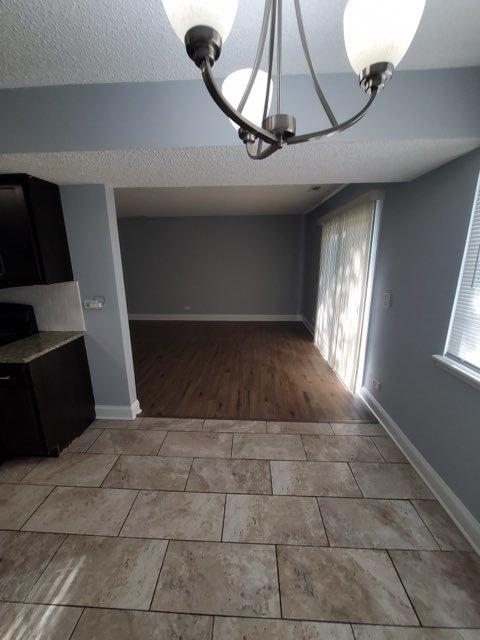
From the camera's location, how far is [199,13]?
51 cm

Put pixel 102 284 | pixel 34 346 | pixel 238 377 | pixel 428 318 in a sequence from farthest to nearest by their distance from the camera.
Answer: pixel 238 377, pixel 102 284, pixel 34 346, pixel 428 318

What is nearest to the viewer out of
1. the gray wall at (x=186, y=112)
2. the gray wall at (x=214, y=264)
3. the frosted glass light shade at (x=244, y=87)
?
the frosted glass light shade at (x=244, y=87)

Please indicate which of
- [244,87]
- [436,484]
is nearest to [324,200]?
[244,87]

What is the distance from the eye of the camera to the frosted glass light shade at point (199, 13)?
1.66 ft

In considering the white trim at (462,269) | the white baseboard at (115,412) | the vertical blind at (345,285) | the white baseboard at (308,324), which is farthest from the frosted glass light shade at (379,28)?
the white baseboard at (308,324)

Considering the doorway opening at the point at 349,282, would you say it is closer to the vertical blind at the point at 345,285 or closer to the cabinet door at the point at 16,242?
the vertical blind at the point at 345,285

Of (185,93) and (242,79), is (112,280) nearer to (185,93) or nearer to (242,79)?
(185,93)

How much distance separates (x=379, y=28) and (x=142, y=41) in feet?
3.51

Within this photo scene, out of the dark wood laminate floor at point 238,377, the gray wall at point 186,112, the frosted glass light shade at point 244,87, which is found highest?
the gray wall at point 186,112

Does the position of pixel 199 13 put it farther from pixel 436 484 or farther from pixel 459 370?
pixel 436 484

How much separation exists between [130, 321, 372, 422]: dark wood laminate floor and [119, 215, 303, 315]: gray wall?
2.91 ft

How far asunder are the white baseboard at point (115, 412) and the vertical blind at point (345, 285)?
2.35 meters

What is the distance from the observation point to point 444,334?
5.47ft

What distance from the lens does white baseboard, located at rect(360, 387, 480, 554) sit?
1.42 m
